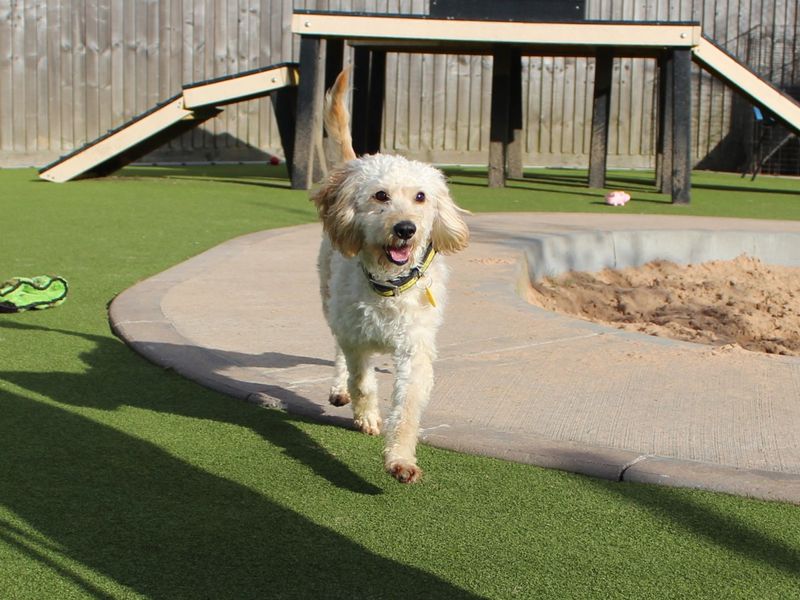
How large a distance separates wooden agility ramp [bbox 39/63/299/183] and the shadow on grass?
1151 cm

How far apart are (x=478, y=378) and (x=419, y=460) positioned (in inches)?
45.6

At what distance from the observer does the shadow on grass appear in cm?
315

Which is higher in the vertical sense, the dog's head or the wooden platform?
the wooden platform

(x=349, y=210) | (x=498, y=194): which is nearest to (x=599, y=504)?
(x=349, y=210)

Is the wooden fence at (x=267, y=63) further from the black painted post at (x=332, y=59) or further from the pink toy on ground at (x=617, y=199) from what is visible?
the pink toy on ground at (x=617, y=199)

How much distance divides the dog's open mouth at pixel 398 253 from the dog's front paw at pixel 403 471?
0.80 meters

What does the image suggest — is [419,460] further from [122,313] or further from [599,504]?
[122,313]

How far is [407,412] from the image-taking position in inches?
163

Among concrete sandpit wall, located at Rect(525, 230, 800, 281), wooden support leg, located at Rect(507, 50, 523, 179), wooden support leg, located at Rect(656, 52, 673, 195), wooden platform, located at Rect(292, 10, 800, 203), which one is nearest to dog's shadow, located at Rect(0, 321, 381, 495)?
concrete sandpit wall, located at Rect(525, 230, 800, 281)

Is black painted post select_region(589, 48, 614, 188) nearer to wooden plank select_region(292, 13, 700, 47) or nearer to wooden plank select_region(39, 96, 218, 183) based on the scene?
wooden plank select_region(292, 13, 700, 47)

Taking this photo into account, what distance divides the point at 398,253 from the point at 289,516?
1.14 meters

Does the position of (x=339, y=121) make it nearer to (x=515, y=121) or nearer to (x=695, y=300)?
(x=695, y=300)

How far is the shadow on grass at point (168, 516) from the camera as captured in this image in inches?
124

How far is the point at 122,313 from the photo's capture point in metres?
6.79
